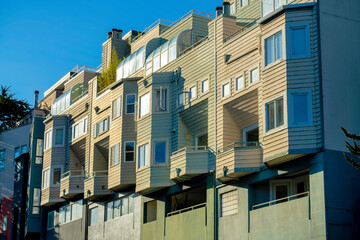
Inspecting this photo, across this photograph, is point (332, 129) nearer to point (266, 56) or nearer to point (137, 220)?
point (266, 56)

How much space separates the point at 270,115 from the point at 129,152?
15495mm

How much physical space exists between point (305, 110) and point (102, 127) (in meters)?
22.0

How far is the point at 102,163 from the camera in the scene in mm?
50938

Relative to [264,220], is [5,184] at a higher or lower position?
higher

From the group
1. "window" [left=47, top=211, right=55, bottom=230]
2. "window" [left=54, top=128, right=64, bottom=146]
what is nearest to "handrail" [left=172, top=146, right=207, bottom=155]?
"window" [left=54, top=128, right=64, bottom=146]

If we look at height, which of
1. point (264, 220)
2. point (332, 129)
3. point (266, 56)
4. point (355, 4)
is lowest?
point (264, 220)

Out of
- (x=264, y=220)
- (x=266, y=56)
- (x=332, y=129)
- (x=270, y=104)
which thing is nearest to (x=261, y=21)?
(x=266, y=56)

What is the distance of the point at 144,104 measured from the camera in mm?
43406

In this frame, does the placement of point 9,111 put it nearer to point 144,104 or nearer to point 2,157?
point 2,157

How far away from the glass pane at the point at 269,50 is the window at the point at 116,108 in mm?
16211

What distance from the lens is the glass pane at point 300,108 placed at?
3078 cm

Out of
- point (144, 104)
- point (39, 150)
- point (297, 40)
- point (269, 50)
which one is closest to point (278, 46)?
point (269, 50)

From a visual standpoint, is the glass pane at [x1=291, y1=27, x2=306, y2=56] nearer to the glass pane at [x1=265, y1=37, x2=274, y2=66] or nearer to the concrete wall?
the concrete wall

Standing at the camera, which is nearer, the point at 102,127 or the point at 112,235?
the point at 112,235
